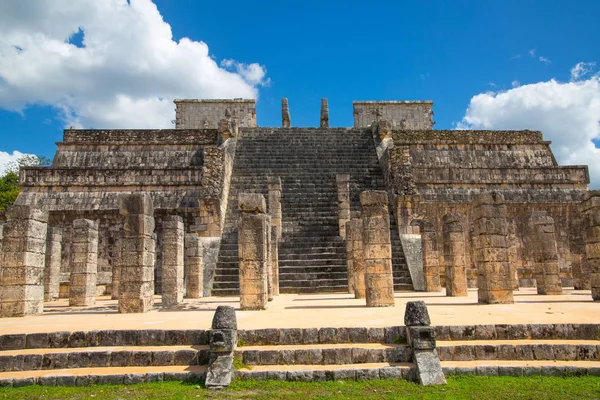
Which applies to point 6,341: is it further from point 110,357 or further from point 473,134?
point 473,134

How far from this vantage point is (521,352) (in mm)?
6488

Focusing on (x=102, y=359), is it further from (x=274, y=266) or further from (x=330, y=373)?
(x=274, y=266)

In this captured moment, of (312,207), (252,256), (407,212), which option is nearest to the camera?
(252,256)

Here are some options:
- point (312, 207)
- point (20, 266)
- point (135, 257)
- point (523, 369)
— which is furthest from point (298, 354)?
point (312, 207)

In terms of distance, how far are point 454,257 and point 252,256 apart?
628 centimetres

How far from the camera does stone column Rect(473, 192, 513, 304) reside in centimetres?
1069

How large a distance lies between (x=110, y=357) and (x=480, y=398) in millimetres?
4896

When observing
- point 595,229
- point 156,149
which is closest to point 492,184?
point 595,229

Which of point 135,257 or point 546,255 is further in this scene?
point 546,255

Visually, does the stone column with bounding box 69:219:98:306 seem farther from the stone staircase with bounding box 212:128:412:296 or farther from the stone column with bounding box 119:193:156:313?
the stone column with bounding box 119:193:156:313

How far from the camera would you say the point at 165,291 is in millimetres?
12547

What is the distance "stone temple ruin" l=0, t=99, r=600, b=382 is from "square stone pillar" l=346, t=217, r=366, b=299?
0.13 feet

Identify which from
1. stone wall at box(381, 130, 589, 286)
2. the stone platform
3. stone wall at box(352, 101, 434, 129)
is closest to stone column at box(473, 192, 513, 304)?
the stone platform

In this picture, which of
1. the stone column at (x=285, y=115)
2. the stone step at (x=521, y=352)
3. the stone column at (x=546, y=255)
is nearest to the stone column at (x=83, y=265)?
the stone step at (x=521, y=352)
